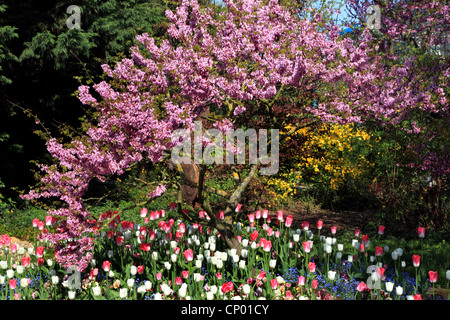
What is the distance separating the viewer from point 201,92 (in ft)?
14.7

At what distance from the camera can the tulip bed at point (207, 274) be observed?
13.0 feet

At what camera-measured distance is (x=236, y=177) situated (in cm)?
570

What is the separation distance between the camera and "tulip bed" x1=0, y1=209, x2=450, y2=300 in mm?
3975

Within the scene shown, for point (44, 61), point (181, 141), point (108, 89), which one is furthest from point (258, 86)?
point (44, 61)

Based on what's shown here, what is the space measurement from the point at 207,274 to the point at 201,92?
188 centimetres

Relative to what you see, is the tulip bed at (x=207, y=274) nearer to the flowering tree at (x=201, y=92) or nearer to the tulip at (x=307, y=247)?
the tulip at (x=307, y=247)

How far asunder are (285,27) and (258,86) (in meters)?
1.06

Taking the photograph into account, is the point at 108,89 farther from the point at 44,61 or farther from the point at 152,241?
the point at 44,61

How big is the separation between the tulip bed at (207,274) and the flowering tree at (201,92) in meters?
0.36

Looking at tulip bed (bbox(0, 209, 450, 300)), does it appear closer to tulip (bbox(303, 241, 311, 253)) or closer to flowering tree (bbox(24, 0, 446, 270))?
tulip (bbox(303, 241, 311, 253))

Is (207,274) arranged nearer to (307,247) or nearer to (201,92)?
(307,247)

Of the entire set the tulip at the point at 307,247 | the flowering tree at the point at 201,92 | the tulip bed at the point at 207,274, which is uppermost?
the flowering tree at the point at 201,92

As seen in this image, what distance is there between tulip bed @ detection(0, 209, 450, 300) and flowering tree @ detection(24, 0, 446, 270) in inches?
14.1

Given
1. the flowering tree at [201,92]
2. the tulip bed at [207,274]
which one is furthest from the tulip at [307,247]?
the flowering tree at [201,92]
